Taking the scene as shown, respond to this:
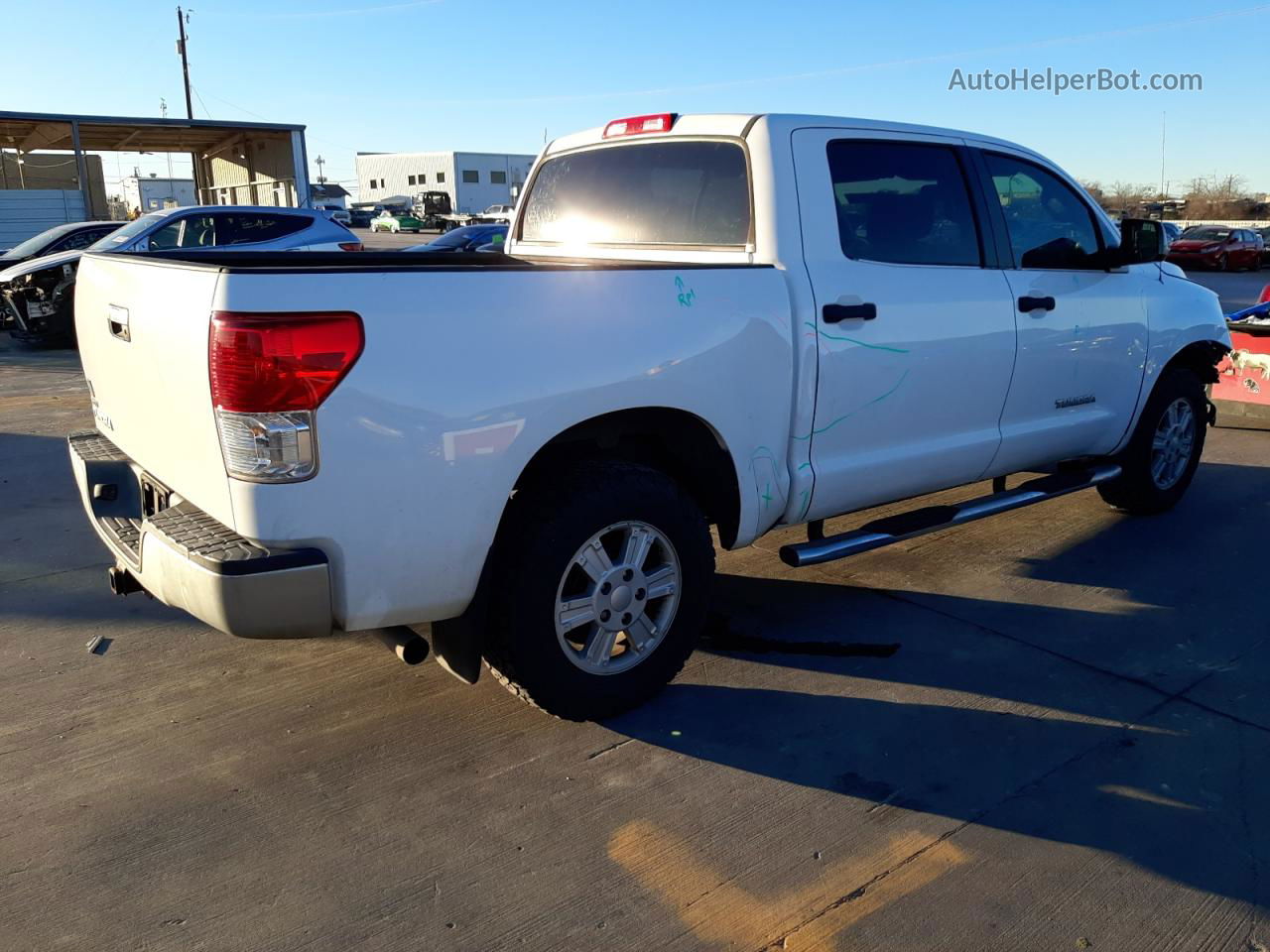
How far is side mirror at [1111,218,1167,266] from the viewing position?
5.01m

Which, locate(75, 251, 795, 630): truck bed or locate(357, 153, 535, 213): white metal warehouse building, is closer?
locate(75, 251, 795, 630): truck bed

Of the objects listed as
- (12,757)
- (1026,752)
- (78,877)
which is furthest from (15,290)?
(1026,752)

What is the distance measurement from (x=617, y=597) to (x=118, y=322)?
5.92ft

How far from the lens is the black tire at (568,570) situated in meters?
3.12

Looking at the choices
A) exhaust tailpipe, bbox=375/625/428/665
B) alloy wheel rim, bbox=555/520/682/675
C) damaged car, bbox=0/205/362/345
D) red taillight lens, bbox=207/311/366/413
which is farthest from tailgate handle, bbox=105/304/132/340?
damaged car, bbox=0/205/362/345

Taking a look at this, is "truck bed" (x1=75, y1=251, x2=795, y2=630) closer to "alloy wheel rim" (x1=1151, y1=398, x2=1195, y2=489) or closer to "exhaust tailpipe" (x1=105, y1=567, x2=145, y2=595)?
"exhaust tailpipe" (x1=105, y1=567, x2=145, y2=595)

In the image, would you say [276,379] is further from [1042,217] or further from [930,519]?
[1042,217]

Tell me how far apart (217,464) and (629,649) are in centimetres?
149

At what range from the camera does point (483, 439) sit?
2867mm

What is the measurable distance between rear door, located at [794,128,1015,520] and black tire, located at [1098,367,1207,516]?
1.48 meters

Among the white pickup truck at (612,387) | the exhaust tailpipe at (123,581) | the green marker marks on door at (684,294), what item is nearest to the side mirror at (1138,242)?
the white pickup truck at (612,387)

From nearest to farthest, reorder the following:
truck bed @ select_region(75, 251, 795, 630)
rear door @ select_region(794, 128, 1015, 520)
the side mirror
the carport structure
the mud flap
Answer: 1. truck bed @ select_region(75, 251, 795, 630)
2. the mud flap
3. rear door @ select_region(794, 128, 1015, 520)
4. the side mirror
5. the carport structure

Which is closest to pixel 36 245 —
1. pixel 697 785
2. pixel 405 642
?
pixel 405 642

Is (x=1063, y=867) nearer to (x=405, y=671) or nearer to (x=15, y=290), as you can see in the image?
(x=405, y=671)
